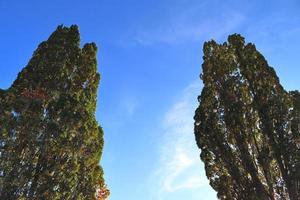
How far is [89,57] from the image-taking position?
75.7ft

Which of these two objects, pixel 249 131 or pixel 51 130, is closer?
pixel 51 130

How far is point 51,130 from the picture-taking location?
18781 millimetres

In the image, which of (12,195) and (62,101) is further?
(62,101)

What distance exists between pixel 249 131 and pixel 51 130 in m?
9.91

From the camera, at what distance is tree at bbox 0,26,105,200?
1766cm

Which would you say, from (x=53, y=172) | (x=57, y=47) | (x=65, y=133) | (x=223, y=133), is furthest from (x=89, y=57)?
(x=223, y=133)

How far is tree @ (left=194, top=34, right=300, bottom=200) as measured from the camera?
18.4 metres

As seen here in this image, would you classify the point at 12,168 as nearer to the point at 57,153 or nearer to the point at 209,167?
the point at 57,153

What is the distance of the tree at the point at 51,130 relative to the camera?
1766 cm

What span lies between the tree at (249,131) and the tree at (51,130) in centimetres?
605

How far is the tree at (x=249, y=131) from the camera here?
18375 millimetres

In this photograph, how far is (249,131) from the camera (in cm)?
1967

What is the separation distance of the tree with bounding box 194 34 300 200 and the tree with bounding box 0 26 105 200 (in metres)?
6.05

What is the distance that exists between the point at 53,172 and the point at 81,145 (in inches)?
75.0
